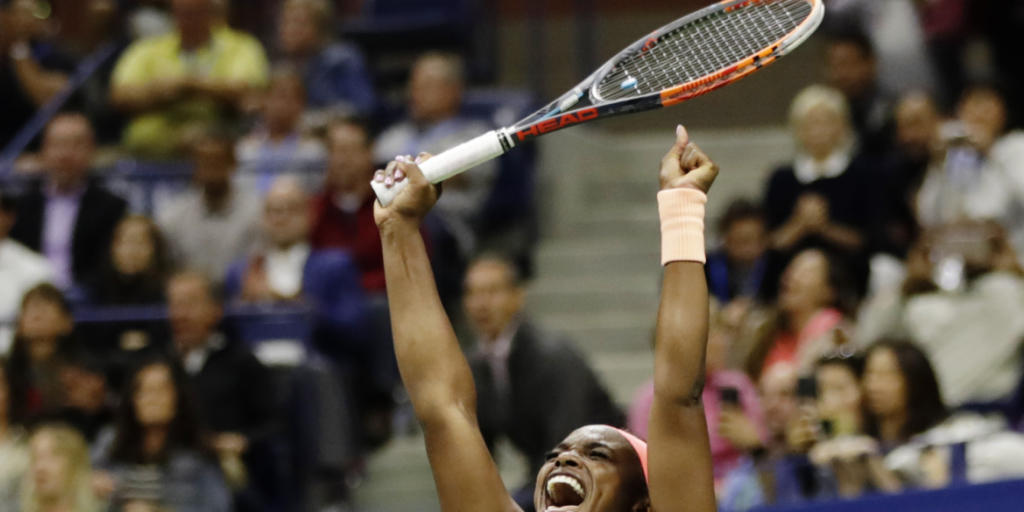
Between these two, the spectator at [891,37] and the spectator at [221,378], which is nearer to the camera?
the spectator at [221,378]

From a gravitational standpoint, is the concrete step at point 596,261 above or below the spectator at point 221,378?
above

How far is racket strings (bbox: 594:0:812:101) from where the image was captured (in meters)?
3.23

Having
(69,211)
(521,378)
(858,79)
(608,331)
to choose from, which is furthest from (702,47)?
(69,211)

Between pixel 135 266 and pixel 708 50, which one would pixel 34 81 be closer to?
pixel 135 266

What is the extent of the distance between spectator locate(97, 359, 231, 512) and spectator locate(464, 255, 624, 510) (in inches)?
40.2

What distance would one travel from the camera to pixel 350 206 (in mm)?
7574

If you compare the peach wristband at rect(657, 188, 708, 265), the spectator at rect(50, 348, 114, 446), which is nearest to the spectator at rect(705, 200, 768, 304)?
the spectator at rect(50, 348, 114, 446)

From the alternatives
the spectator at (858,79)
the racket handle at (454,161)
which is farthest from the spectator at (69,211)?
the racket handle at (454,161)

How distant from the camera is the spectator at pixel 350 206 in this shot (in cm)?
755

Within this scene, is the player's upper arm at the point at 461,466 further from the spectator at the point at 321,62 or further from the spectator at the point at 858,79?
the spectator at the point at 321,62

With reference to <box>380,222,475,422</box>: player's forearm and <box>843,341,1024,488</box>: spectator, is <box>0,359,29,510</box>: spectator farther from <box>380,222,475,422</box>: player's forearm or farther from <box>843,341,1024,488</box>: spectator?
<box>380,222,475,422</box>: player's forearm

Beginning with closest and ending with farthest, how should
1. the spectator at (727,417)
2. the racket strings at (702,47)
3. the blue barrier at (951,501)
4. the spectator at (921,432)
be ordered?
the racket strings at (702,47)
the blue barrier at (951,501)
the spectator at (921,432)
the spectator at (727,417)

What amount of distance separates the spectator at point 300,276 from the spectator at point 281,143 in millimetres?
712

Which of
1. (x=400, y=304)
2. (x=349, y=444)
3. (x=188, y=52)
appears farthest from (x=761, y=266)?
(x=400, y=304)
